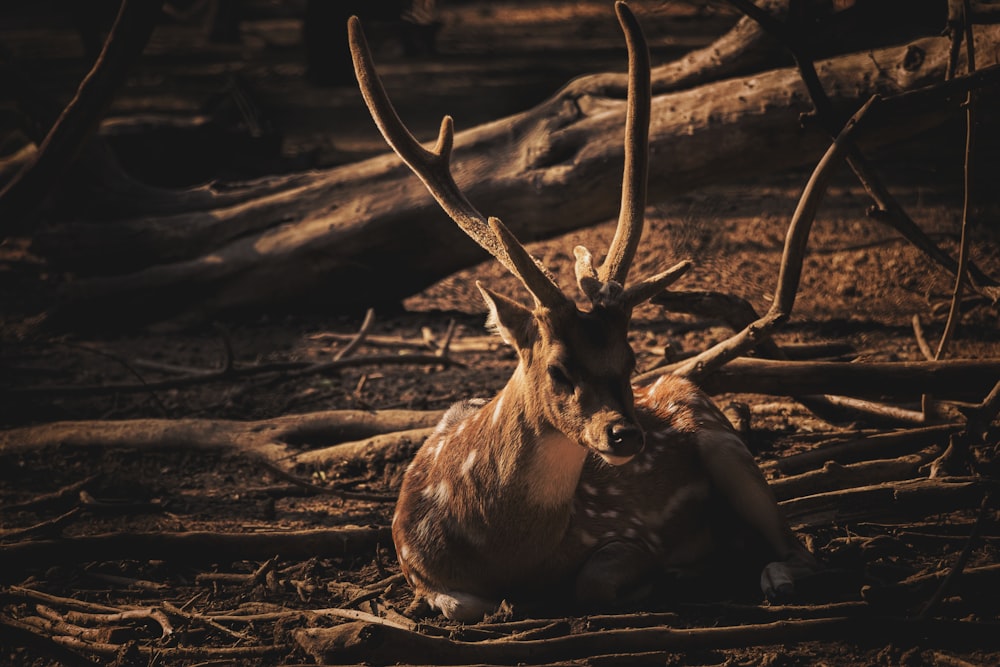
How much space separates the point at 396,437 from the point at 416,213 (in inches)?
86.1

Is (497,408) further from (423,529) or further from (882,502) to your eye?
(882,502)

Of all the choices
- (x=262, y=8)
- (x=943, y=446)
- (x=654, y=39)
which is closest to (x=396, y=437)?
(x=943, y=446)

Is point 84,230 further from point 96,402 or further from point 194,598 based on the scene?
point 194,598

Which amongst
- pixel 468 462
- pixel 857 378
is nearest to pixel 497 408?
pixel 468 462

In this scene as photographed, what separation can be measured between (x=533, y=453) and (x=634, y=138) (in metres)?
1.20

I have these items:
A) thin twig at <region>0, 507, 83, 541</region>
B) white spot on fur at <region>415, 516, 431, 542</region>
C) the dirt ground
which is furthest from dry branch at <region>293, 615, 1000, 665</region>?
thin twig at <region>0, 507, 83, 541</region>

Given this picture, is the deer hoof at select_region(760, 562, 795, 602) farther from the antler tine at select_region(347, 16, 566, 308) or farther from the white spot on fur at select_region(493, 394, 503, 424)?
the antler tine at select_region(347, 16, 566, 308)

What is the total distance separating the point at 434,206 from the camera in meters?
6.96

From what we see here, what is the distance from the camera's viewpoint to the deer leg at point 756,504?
12.1 feet

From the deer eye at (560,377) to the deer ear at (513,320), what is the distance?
176 mm

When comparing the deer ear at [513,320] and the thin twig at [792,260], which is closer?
the deer ear at [513,320]

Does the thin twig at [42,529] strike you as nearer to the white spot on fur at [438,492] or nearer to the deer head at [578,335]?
the white spot on fur at [438,492]

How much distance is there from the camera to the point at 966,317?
21.7ft

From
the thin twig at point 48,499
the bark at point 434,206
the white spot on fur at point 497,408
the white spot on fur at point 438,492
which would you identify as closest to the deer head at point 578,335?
the white spot on fur at point 497,408
